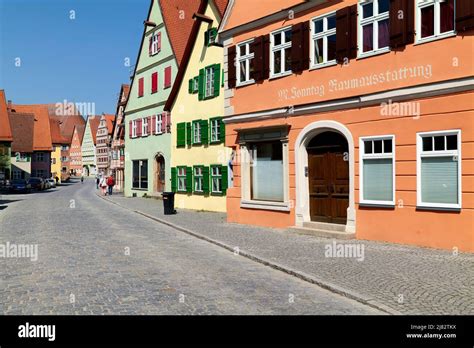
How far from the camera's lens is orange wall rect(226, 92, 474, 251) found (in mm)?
10773

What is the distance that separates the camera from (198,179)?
26406 mm

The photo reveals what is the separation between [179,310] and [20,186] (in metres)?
48.0

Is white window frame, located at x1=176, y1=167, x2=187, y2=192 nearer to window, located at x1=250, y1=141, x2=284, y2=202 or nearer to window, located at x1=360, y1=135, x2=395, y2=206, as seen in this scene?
window, located at x1=250, y1=141, x2=284, y2=202

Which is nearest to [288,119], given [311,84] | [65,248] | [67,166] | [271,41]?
[311,84]

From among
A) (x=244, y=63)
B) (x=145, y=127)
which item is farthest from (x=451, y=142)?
(x=145, y=127)

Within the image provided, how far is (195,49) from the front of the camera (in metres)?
26.5

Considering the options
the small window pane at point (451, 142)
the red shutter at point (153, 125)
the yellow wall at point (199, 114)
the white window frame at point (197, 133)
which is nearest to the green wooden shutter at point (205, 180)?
the yellow wall at point (199, 114)

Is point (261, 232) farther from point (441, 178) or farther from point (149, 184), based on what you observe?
point (149, 184)

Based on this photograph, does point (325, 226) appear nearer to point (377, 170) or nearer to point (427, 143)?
point (377, 170)

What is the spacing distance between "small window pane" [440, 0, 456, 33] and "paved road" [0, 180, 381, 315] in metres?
7.16

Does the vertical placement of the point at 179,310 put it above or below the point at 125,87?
below

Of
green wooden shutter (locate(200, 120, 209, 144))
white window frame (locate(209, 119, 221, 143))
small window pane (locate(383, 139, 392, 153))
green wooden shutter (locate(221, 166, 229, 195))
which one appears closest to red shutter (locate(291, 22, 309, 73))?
small window pane (locate(383, 139, 392, 153))
